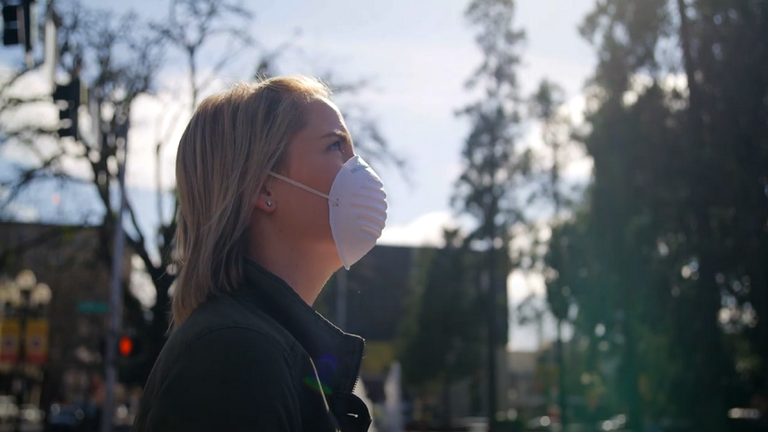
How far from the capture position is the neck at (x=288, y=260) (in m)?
2.00

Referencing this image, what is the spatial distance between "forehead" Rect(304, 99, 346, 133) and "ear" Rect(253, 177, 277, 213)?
6.9 inches

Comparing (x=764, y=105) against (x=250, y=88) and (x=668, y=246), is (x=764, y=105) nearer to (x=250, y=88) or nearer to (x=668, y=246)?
(x=668, y=246)

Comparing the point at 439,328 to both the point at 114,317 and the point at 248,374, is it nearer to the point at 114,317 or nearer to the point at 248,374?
the point at 114,317

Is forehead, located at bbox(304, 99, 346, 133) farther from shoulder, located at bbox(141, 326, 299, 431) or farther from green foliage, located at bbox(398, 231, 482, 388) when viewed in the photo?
green foliage, located at bbox(398, 231, 482, 388)

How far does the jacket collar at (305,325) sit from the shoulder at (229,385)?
24cm

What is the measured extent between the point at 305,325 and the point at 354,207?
1.33 feet

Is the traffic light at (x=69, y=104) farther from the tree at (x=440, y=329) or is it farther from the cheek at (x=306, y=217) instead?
the tree at (x=440, y=329)

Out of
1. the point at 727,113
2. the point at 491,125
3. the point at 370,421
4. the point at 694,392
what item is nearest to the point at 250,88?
the point at 370,421

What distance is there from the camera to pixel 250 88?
2111mm

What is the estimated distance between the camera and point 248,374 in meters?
1.51

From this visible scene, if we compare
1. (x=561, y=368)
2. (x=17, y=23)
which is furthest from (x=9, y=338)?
(x=17, y=23)

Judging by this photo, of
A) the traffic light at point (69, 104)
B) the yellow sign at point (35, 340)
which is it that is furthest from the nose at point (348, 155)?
the yellow sign at point (35, 340)

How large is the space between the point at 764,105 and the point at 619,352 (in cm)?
1838

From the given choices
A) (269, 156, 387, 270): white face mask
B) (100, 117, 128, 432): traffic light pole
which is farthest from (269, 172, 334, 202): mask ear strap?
(100, 117, 128, 432): traffic light pole
